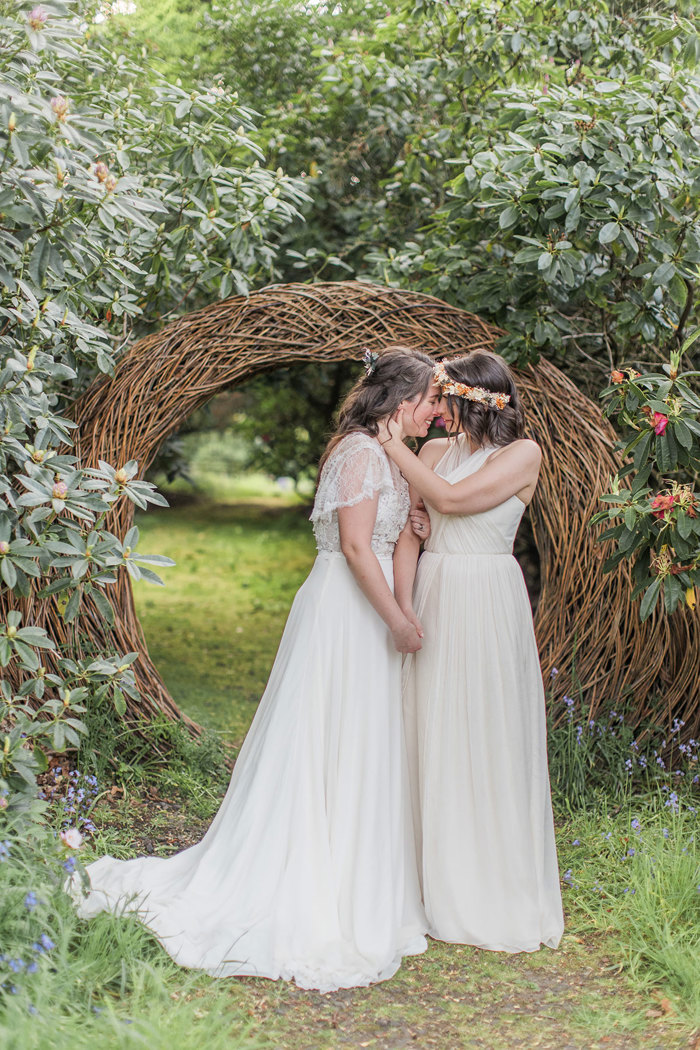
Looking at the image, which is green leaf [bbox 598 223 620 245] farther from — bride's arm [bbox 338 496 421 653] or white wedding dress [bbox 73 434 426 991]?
bride's arm [bbox 338 496 421 653]

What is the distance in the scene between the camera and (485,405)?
341 centimetres

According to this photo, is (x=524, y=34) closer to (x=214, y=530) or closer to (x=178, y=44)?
(x=178, y=44)

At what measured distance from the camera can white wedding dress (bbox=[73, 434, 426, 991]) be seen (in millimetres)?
3002

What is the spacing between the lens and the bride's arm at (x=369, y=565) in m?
3.24

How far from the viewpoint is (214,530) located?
13961 millimetres

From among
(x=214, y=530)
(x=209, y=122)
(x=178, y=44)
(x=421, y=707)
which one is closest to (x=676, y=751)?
(x=421, y=707)

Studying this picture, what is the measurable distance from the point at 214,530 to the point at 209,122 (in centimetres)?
996

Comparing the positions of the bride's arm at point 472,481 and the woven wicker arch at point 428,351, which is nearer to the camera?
the bride's arm at point 472,481

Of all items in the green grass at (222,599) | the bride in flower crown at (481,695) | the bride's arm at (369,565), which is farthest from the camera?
the green grass at (222,599)

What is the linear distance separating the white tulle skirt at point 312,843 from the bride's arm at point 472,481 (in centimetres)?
31

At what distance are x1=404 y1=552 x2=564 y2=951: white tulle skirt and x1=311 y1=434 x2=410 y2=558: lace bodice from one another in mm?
271

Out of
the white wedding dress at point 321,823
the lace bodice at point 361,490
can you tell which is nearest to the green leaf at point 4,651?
the white wedding dress at point 321,823

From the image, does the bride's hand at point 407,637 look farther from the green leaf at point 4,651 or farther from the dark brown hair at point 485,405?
the green leaf at point 4,651

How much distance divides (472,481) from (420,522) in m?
0.31
